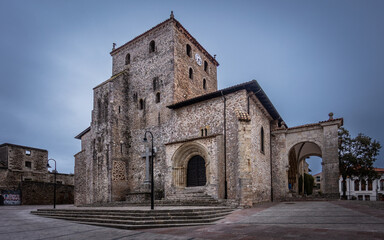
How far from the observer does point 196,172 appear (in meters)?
18.5

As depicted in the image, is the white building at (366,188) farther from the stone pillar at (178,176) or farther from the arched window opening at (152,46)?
the arched window opening at (152,46)

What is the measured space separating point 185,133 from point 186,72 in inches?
243

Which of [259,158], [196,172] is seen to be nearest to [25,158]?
[196,172]

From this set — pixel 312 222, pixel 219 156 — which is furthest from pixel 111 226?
pixel 219 156

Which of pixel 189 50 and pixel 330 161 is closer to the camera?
pixel 330 161

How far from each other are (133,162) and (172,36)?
10813 millimetres

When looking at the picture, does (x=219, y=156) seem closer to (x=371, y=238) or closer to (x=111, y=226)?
(x=111, y=226)

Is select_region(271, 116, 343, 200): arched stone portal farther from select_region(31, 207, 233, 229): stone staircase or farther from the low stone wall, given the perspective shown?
the low stone wall

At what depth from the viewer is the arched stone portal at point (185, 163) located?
714 inches

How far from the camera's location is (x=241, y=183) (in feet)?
50.1

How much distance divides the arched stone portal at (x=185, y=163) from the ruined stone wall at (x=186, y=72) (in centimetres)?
447

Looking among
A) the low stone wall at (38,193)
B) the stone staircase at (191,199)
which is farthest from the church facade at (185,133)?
the low stone wall at (38,193)

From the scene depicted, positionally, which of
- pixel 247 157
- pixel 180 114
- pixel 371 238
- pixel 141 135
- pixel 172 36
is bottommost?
pixel 371 238

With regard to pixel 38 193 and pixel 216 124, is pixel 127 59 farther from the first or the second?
pixel 38 193
